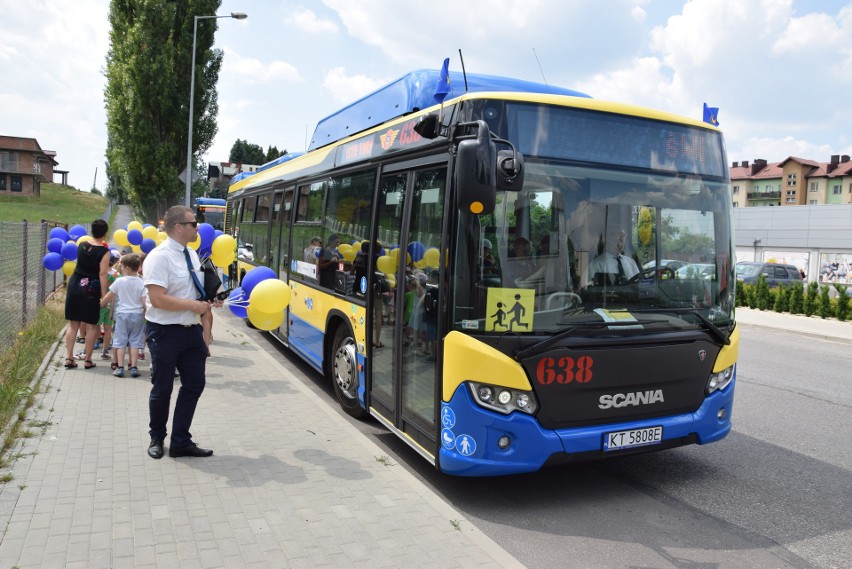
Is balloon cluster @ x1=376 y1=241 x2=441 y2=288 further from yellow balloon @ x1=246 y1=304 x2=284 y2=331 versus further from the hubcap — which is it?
the hubcap

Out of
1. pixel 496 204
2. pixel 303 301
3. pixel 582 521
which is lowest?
pixel 582 521

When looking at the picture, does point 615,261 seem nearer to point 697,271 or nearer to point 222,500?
point 697,271

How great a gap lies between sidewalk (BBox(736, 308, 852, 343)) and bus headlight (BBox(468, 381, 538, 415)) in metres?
14.0

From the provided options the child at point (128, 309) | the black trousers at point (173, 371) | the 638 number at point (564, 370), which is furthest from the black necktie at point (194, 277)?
the child at point (128, 309)

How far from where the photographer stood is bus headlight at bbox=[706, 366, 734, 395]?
16.7 feet

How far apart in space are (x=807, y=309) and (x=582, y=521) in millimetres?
18552

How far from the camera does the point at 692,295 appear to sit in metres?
4.96

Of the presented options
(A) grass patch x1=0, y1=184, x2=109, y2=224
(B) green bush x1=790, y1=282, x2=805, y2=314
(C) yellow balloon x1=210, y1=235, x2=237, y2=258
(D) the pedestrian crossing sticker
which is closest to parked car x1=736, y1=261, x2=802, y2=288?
(B) green bush x1=790, y1=282, x2=805, y2=314

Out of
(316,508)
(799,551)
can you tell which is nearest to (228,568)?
(316,508)

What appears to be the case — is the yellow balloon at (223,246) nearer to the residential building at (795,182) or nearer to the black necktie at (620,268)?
the black necktie at (620,268)

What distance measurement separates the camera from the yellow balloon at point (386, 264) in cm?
555

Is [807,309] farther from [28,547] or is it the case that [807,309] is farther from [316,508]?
[28,547]

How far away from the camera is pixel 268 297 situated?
5496 millimetres

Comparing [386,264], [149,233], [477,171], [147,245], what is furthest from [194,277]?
[149,233]
